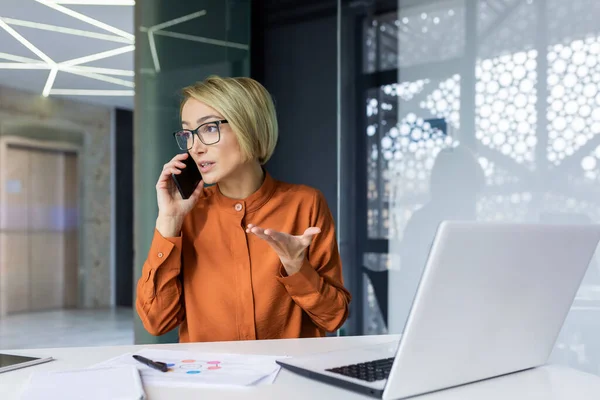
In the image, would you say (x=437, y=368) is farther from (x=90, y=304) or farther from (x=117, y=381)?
(x=90, y=304)

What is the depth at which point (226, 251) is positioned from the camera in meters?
1.88

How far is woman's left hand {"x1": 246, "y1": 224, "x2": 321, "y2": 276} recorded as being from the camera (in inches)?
54.7

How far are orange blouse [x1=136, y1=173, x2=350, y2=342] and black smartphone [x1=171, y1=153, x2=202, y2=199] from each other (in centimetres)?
8

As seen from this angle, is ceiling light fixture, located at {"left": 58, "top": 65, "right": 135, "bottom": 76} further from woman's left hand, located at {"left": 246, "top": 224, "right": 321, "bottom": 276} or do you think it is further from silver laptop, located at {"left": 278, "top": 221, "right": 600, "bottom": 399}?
silver laptop, located at {"left": 278, "top": 221, "right": 600, "bottom": 399}

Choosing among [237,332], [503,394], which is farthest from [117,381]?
[237,332]

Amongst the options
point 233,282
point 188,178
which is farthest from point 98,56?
point 233,282

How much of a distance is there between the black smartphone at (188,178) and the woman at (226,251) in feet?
0.06

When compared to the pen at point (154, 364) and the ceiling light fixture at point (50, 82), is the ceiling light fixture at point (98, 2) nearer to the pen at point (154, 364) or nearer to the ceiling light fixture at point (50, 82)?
the ceiling light fixture at point (50, 82)

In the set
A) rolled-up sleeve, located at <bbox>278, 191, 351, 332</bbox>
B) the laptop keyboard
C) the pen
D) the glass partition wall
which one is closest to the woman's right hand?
rolled-up sleeve, located at <bbox>278, 191, 351, 332</bbox>

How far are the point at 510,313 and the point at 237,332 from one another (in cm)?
101

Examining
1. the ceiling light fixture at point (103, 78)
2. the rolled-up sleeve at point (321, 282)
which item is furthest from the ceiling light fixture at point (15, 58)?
the rolled-up sleeve at point (321, 282)

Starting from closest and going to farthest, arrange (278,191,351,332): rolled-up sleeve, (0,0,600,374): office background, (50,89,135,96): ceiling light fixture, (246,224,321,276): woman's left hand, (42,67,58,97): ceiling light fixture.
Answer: (246,224,321,276): woman's left hand → (278,191,351,332): rolled-up sleeve → (0,0,600,374): office background → (42,67,58,97): ceiling light fixture → (50,89,135,96): ceiling light fixture

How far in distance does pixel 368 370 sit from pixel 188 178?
3.30 ft

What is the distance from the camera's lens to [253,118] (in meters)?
1.89
